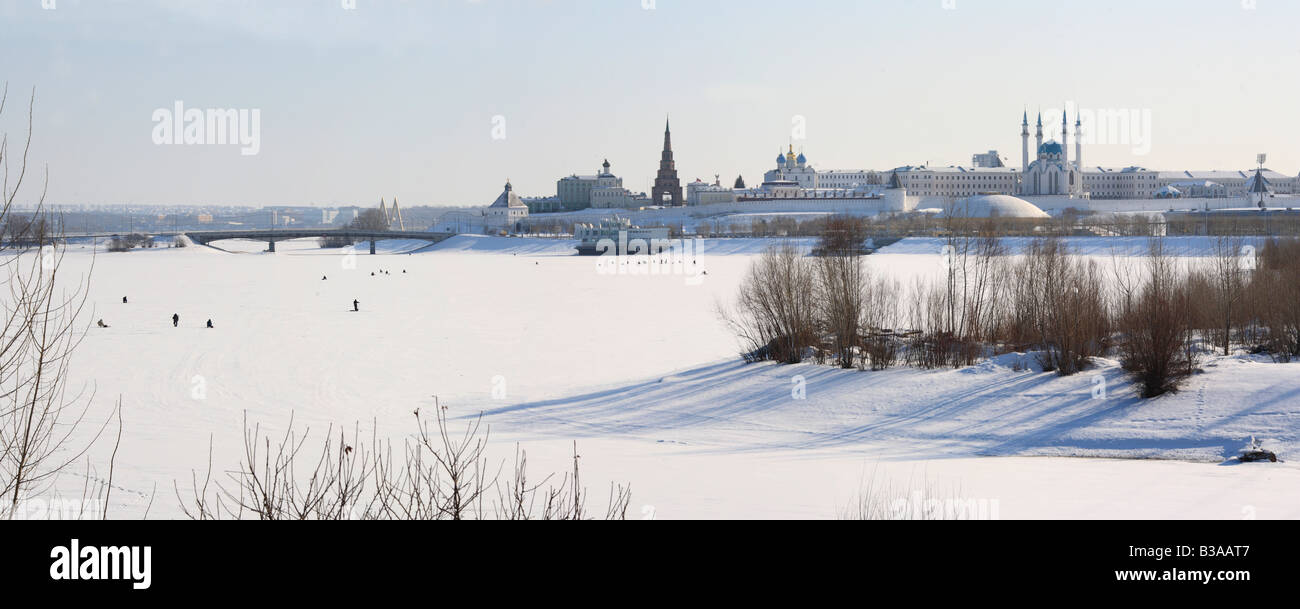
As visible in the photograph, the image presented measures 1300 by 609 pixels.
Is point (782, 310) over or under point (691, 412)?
over

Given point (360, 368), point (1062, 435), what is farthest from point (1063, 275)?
point (360, 368)

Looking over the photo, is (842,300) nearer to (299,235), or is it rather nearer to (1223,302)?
(1223,302)

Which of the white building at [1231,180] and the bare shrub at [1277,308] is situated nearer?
the bare shrub at [1277,308]

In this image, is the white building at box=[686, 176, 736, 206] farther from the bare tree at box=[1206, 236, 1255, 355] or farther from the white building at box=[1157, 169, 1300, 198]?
the bare tree at box=[1206, 236, 1255, 355]

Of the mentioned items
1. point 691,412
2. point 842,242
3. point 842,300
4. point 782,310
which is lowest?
point 691,412

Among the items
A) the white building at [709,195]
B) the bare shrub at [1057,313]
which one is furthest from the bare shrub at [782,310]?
the white building at [709,195]

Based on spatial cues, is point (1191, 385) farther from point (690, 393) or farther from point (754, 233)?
point (754, 233)

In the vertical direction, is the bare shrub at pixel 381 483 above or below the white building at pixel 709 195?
below

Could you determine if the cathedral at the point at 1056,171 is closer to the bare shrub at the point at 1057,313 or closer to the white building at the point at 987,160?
the white building at the point at 987,160
